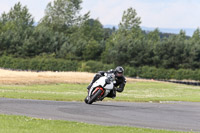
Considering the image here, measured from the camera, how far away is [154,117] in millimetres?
17125

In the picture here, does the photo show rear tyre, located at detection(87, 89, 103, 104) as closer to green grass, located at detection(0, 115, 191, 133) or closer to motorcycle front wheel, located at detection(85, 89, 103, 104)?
motorcycle front wheel, located at detection(85, 89, 103, 104)

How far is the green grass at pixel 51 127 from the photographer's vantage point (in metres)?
12.4

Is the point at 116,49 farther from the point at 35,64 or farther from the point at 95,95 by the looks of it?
the point at 95,95

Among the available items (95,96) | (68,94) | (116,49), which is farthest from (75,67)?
(95,96)

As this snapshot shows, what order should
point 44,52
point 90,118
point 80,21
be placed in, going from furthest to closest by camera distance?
point 80,21
point 44,52
point 90,118

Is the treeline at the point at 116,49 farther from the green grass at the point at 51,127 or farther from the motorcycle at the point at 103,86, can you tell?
the green grass at the point at 51,127

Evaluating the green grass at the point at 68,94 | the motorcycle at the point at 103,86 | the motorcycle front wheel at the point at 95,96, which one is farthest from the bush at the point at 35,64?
the motorcycle at the point at 103,86

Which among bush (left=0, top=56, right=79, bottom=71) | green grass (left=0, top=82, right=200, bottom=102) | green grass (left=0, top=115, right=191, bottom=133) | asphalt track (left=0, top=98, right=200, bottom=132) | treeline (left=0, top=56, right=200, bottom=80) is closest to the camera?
green grass (left=0, top=115, right=191, bottom=133)

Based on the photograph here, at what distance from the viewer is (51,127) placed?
1299 centimetres

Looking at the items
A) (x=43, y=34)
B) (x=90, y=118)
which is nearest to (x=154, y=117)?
(x=90, y=118)

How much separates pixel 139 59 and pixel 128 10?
91.5ft

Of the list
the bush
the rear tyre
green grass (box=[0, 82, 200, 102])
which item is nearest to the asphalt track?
the rear tyre

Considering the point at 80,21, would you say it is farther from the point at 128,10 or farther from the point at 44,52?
the point at 44,52

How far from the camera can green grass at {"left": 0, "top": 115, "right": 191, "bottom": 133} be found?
12414 millimetres
